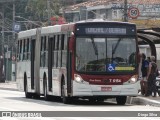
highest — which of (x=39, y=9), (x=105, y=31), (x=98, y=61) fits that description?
(x=39, y=9)

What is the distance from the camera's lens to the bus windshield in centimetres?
2969

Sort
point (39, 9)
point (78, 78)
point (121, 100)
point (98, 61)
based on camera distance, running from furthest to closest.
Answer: point (39, 9), point (121, 100), point (98, 61), point (78, 78)

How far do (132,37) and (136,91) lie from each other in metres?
1.96

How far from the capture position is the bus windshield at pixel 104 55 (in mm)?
29688

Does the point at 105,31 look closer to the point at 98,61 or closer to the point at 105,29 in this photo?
the point at 105,29

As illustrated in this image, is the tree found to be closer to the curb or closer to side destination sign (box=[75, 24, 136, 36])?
the curb

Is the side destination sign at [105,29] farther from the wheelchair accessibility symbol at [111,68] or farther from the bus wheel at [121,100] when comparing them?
the bus wheel at [121,100]

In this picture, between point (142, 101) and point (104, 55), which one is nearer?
point (104, 55)

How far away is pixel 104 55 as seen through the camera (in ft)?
97.7

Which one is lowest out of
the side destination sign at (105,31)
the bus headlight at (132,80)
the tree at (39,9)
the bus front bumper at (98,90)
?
the bus front bumper at (98,90)

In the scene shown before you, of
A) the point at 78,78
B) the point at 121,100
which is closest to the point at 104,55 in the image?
the point at 78,78

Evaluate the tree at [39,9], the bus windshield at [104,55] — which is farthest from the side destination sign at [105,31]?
the tree at [39,9]

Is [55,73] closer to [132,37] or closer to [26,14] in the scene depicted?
[132,37]

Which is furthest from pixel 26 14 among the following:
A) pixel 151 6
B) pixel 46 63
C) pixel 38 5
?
pixel 46 63
